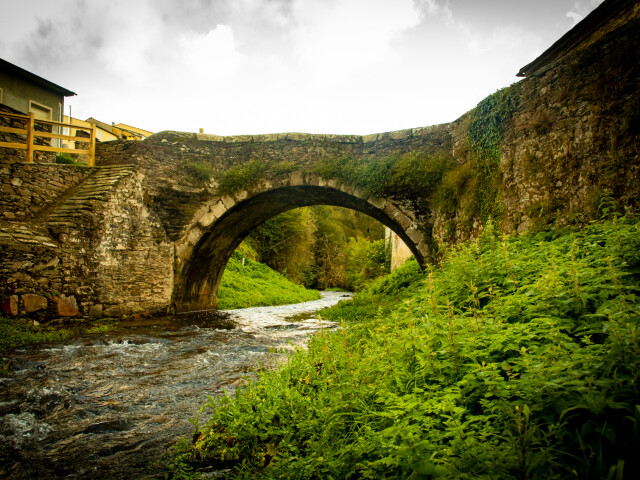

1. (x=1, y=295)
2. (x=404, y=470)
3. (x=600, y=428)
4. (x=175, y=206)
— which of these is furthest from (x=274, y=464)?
(x=175, y=206)

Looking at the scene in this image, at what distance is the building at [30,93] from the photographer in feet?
49.0

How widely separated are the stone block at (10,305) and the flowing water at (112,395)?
1.55 m

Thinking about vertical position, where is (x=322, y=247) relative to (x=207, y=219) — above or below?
below

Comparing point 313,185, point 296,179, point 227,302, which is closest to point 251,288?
point 227,302

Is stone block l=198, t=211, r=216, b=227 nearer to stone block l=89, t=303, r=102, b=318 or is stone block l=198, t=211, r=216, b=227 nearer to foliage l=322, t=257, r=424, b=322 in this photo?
stone block l=89, t=303, r=102, b=318

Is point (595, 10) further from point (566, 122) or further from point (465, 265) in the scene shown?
point (465, 265)

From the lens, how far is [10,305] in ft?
21.3

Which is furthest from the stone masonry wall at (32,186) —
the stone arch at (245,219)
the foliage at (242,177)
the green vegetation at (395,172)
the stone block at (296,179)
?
the green vegetation at (395,172)

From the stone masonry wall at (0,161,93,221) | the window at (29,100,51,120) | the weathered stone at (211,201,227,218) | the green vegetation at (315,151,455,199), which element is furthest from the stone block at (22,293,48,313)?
the window at (29,100,51,120)

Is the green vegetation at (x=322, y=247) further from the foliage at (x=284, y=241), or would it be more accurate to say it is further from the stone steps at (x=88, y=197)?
the stone steps at (x=88, y=197)

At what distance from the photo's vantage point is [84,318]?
25.0 feet

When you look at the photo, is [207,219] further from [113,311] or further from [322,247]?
[322,247]

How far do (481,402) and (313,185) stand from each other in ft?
24.4

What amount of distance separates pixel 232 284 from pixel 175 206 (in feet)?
21.5
